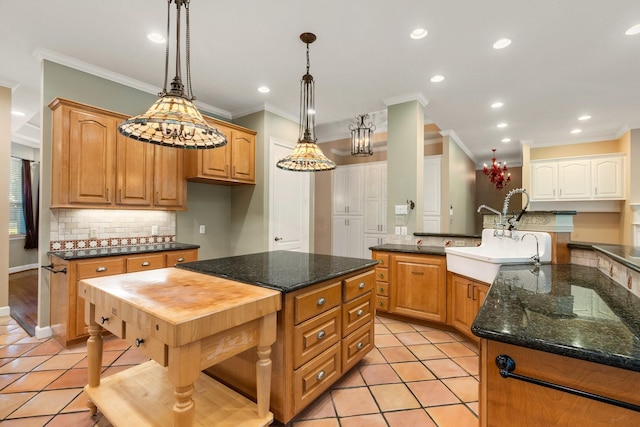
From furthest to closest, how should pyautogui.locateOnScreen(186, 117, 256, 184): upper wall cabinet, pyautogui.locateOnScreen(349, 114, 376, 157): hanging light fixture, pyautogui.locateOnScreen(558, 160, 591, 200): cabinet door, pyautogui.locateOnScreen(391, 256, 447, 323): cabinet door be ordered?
pyautogui.locateOnScreen(558, 160, 591, 200): cabinet door, pyautogui.locateOnScreen(349, 114, 376, 157): hanging light fixture, pyautogui.locateOnScreen(186, 117, 256, 184): upper wall cabinet, pyautogui.locateOnScreen(391, 256, 447, 323): cabinet door

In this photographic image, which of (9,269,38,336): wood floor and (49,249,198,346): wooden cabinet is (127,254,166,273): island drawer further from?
(9,269,38,336): wood floor

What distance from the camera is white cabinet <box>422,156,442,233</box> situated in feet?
18.2

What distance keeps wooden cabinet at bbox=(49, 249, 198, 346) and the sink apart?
311 centimetres

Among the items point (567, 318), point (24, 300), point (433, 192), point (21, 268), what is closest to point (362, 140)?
point (433, 192)

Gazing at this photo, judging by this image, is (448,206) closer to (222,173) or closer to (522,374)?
(222,173)

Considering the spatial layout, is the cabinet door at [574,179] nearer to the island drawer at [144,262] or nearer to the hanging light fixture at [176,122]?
the hanging light fixture at [176,122]

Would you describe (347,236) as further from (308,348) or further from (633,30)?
(633,30)

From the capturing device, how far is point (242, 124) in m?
4.48

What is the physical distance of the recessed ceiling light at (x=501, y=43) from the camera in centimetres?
259

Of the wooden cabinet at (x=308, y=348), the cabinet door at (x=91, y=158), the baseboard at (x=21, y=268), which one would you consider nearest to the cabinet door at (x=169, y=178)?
the cabinet door at (x=91, y=158)

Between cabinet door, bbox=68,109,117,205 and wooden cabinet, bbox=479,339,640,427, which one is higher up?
cabinet door, bbox=68,109,117,205

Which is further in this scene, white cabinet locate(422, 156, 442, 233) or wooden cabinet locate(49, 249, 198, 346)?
white cabinet locate(422, 156, 442, 233)

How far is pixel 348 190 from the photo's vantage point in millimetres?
6352

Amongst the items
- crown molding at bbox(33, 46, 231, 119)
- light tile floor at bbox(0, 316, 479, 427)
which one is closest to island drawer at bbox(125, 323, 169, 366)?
light tile floor at bbox(0, 316, 479, 427)
